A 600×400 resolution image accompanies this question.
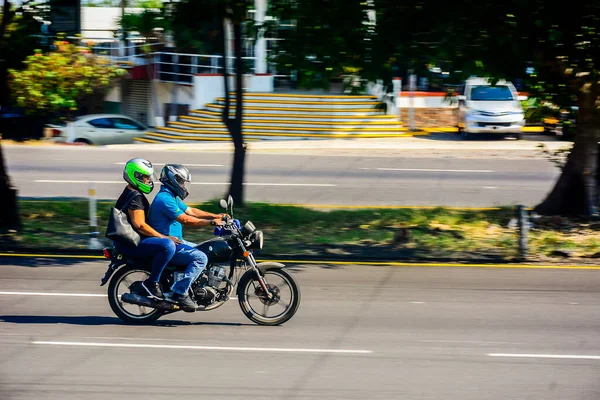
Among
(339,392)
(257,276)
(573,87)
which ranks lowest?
(339,392)

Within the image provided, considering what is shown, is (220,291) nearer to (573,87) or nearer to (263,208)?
(263,208)

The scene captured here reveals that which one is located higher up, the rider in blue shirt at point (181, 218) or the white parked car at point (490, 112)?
the white parked car at point (490, 112)

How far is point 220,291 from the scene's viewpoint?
8.53 meters

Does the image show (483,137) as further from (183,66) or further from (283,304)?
(283,304)

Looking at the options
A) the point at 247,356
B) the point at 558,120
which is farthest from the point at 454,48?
the point at 247,356

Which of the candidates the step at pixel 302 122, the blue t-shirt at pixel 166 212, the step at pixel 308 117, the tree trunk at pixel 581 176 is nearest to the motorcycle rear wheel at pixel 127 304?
the blue t-shirt at pixel 166 212

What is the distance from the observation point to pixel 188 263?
8.41 m

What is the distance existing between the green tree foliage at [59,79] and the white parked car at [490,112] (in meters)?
14.9

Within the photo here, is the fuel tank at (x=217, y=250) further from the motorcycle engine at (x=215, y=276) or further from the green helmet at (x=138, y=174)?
the green helmet at (x=138, y=174)

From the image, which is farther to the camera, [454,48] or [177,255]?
[454,48]

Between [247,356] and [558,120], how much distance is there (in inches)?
379

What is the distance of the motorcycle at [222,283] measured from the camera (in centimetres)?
842

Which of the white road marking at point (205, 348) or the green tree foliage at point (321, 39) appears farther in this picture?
the green tree foliage at point (321, 39)

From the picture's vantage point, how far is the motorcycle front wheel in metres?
8.53
